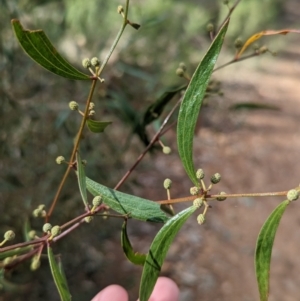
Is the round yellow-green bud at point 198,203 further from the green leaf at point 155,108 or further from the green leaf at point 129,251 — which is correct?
the green leaf at point 155,108

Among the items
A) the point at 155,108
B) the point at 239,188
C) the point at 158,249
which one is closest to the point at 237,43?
the point at 155,108

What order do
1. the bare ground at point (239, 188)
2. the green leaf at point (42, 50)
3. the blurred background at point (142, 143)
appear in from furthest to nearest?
the bare ground at point (239, 188) < the blurred background at point (142, 143) < the green leaf at point (42, 50)

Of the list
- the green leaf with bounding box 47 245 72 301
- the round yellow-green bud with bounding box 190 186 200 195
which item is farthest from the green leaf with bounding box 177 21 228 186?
the green leaf with bounding box 47 245 72 301

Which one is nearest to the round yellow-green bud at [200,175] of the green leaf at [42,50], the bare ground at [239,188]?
the green leaf at [42,50]

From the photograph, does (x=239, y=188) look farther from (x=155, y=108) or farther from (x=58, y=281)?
(x=58, y=281)

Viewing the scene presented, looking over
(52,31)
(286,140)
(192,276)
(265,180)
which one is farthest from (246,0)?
(52,31)

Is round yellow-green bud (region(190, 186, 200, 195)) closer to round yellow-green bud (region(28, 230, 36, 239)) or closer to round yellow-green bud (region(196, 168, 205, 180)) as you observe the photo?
round yellow-green bud (region(196, 168, 205, 180))
